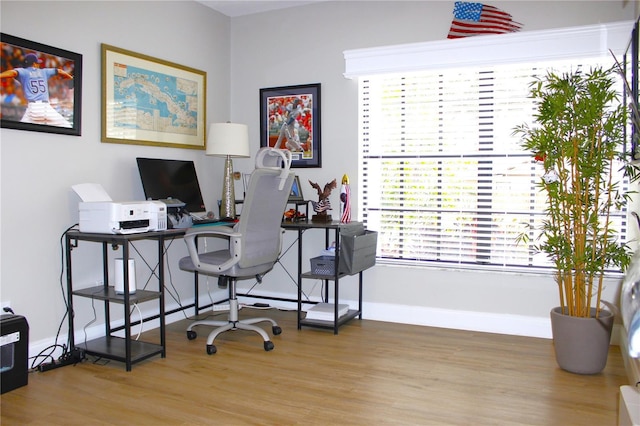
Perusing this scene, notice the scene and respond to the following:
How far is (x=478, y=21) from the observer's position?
13.0 ft

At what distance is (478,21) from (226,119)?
2330 mm

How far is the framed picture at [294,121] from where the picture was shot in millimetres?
4520

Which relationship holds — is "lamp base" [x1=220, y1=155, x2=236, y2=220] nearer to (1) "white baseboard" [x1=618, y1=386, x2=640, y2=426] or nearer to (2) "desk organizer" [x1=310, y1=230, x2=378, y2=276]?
(2) "desk organizer" [x1=310, y1=230, x2=378, y2=276]

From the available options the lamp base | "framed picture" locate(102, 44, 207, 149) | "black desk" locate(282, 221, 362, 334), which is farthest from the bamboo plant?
"framed picture" locate(102, 44, 207, 149)

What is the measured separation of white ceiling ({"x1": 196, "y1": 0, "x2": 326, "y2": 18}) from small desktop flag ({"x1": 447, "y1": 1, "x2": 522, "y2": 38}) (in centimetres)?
124

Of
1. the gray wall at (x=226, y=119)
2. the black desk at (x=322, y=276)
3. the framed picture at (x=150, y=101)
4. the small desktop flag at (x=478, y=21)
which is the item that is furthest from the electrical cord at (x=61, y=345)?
the small desktop flag at (x=478, y=21)

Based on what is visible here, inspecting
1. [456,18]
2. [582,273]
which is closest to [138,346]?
[582,273]

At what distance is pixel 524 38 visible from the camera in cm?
377

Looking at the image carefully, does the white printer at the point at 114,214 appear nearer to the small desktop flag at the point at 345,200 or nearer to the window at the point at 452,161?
the small desktop flag at the point at 345,200

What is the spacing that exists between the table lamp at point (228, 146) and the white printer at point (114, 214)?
94 cm

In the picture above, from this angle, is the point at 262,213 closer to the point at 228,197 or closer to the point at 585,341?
the point at 228,197

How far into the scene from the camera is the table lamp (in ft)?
13.7

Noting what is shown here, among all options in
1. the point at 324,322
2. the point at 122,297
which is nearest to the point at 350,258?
the point at 324,322

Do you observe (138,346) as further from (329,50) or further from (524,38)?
(524,38)
